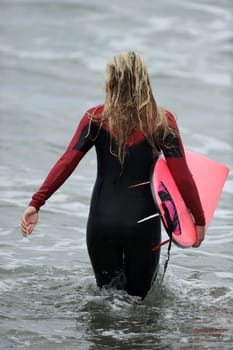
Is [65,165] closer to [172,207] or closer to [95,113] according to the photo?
[95,113]

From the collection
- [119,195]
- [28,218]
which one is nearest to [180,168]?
[119,195]

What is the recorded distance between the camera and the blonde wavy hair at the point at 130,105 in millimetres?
4477

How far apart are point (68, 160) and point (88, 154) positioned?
576 cm

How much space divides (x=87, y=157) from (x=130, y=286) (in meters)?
5.48

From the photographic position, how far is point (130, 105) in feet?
14.9

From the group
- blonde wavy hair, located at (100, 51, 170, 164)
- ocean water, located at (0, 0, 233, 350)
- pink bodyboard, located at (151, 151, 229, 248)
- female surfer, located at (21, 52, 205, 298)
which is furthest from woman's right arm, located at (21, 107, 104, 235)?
ocean water, located at (0, 0, 233, 350)

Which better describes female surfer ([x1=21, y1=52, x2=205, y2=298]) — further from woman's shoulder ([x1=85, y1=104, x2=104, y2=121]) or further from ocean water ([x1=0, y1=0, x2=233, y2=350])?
ocean water ([x1=0, y1=0, x2=233, y2=350])

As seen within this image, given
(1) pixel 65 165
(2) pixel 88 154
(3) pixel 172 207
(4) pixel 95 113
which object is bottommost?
(2) pixel 88 154

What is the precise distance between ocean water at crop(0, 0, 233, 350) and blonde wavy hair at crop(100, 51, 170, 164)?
107cm

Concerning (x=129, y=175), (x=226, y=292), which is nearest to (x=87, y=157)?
(x=226, y=292)

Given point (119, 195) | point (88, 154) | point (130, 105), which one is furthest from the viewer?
point (88, 154)

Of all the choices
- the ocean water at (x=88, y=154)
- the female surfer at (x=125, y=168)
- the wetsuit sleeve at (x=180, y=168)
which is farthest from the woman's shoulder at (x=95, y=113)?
the ocean water at (x=88, y=154)

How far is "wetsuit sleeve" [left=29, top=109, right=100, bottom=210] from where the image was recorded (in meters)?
4.62

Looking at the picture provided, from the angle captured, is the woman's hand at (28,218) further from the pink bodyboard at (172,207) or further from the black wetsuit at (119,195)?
the pink bodyboard at (172,207)
